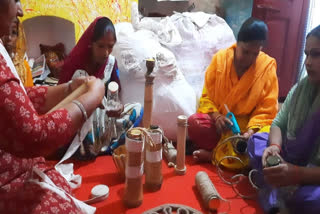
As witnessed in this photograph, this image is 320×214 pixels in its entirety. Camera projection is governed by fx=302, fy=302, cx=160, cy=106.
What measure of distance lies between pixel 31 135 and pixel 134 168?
2.37 ft

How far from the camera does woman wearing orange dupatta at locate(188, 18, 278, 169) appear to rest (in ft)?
6.16

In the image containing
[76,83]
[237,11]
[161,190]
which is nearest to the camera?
[76,83]

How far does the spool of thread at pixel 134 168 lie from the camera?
1.44 m

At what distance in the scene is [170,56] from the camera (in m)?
2.20

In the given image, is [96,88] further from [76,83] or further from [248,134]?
[248,134]

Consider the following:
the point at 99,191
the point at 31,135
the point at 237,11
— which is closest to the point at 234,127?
the point at 99,191

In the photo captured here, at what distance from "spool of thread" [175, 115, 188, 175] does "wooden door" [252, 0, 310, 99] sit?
1844mm

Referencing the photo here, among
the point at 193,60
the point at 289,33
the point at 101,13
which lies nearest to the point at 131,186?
the point at 193,60

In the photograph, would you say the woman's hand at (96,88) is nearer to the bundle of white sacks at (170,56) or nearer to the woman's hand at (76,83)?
the woman's hand at (76,83)

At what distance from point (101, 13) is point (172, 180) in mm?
1752

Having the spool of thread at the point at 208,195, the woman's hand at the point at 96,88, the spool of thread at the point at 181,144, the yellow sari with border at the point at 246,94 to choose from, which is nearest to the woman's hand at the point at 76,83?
the woman's hand at the point at 96,88

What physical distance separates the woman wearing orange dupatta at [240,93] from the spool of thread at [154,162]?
17.5 inches

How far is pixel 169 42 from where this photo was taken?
2.42m

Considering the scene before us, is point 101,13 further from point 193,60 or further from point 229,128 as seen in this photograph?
point 229,128
